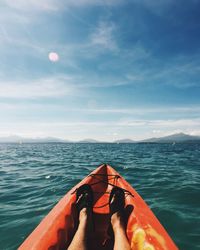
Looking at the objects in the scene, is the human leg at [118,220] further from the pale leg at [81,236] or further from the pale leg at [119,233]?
the pale leg at [81,236]

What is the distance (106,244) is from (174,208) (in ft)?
13.2

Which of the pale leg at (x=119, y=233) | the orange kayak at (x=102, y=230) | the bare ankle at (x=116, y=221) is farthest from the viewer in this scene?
the bare ankle at (x=116, y=221)

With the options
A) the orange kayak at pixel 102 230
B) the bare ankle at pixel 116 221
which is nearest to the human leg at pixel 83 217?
the orange kayak at pixel 102 230

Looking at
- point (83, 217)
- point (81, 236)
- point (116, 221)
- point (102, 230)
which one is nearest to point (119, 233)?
point (116, 221)

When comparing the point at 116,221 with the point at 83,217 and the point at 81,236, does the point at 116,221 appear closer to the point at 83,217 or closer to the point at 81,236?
the point at 83,217

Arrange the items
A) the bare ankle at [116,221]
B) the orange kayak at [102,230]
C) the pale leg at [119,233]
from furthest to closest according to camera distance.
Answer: the bare ankle at [116,221], the pale leg at [119,233], the orange kayak at [102,230]

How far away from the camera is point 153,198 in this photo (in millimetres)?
8086

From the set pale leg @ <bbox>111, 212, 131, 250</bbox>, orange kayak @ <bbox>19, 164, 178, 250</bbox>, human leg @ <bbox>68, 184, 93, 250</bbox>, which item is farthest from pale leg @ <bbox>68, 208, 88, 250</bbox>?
pale leg @ <bbox>111, 212, 131, 250</bbox>

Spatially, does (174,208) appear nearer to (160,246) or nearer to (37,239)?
(160,246)

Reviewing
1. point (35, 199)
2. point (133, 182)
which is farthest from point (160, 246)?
point (133, 182)

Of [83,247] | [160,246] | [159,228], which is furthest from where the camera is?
[159,228]

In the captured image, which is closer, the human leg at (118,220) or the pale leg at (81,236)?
the pale leg at (81,236)

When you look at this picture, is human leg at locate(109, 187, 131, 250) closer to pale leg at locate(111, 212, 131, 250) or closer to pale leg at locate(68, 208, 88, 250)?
pale leg at locate(111, 212, 131, 250)

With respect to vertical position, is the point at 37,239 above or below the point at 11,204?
above
